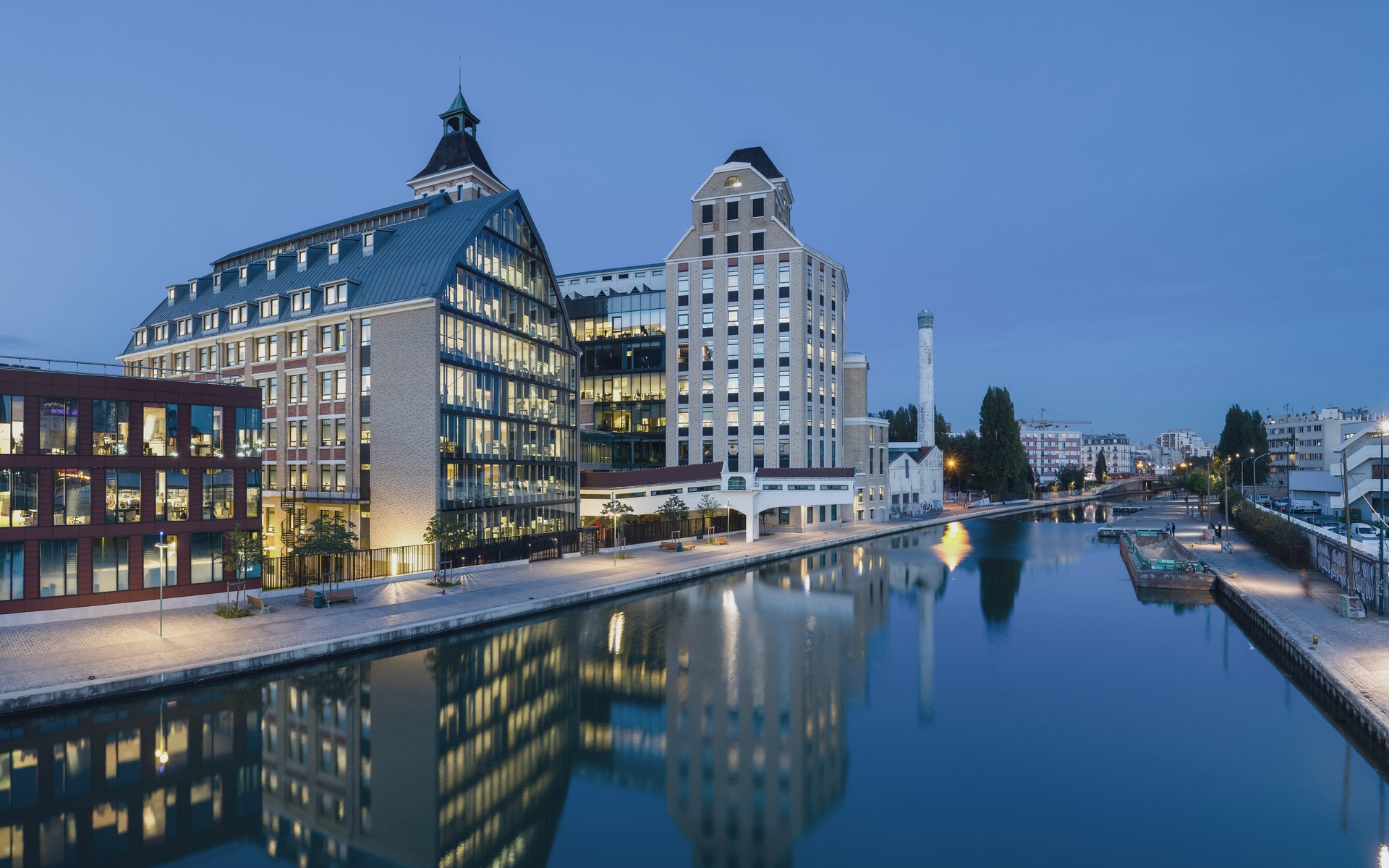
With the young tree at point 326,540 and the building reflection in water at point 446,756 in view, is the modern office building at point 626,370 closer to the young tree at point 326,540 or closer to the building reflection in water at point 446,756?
the young tree at point 326,540

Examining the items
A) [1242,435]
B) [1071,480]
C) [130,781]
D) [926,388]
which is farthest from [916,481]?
[1071,480]

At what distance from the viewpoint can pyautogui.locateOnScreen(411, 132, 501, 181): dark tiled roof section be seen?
70.8 metres

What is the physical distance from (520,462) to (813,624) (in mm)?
25075

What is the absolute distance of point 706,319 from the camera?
75.4m

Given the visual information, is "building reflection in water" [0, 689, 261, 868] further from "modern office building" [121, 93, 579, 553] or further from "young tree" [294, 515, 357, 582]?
"modern office building" [121, 93, 579, 553]

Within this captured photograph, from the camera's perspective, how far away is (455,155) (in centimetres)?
7119

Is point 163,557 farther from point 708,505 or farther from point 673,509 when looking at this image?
point 708,505

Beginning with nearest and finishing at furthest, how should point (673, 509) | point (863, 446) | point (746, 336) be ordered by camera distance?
1. point (673, 509)
2. point (746, 336)
3. point (863, 446)

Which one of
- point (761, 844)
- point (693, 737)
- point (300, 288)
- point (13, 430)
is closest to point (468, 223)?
point (300, 288)

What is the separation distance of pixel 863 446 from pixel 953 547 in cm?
1922

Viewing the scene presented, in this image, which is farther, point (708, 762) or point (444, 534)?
point (444, 534)

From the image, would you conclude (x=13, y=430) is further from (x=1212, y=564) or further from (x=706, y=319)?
(x=1212, y=564)

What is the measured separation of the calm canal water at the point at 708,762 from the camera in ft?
47.3

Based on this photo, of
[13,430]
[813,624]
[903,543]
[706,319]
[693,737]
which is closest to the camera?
[693,737]
